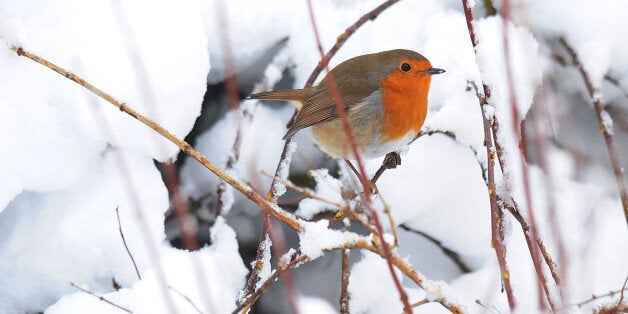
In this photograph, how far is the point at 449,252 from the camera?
8.03ft

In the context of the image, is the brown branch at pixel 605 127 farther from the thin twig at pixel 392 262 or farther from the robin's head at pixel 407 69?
the thin twig at pixel 392 262

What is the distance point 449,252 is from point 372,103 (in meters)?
0.61

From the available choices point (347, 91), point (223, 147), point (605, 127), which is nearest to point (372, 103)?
point (347, 91)

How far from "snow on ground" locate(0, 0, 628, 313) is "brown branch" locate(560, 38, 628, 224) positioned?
0.03 m

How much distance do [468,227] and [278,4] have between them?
3.56 feet

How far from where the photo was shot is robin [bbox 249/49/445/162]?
2.27m

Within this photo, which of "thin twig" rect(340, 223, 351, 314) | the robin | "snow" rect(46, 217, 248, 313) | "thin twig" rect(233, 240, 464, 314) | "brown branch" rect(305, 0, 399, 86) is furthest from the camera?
"brown branch" rect(305, 0, 399, 86)

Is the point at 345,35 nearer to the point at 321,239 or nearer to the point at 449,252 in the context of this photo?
the point at 449,252

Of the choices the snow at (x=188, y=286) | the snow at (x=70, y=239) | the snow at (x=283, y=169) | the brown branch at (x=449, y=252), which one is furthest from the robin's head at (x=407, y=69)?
the snow at (x=70, y=239)

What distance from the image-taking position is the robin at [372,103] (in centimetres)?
227

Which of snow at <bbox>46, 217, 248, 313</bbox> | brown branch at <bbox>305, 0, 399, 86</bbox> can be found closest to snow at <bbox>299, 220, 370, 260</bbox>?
snow at <bbox>46, 217, 248, 313</bbox>

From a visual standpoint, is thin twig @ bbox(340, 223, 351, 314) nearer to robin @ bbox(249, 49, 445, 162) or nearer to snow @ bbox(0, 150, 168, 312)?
robin @ bbox(249, 49, 445, 162)

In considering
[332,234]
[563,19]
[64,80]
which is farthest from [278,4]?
[332,234]

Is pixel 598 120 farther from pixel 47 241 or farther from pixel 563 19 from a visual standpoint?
pixel 47 241
